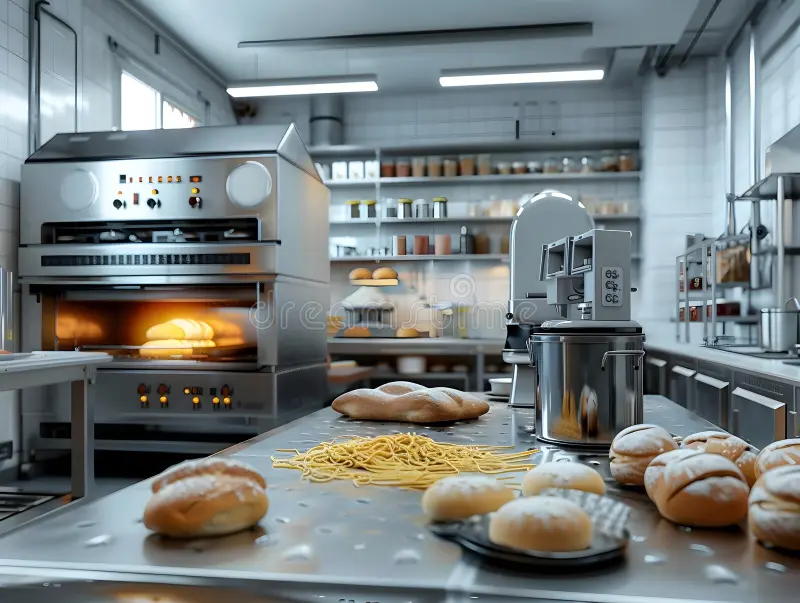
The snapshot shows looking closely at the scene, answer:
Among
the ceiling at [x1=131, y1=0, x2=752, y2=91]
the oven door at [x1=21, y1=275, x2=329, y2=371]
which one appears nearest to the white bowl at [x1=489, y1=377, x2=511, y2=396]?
the oven door at [x1=21, y1=275, x2=329, y2=371]

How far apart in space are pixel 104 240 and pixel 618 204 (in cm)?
400

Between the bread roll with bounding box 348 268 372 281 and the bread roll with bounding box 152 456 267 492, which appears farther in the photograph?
the bread roll with bounding box 348 268 372 281

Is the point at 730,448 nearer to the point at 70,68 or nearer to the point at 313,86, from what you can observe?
the point at 70,68

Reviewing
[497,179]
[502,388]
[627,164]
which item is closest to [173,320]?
[502,388]

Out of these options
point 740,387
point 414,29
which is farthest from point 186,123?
point 740,387

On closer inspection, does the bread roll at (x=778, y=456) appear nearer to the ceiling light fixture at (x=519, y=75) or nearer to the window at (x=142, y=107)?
the ceiling light fixture at (x=519, y=75)

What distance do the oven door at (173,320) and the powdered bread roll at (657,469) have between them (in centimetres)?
276

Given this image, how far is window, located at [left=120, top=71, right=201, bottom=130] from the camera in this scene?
203 inches

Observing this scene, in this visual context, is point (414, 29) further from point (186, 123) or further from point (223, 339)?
point (223, 339)

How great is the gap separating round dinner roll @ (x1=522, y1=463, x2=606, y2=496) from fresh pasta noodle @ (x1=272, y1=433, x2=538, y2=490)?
0.18 meters

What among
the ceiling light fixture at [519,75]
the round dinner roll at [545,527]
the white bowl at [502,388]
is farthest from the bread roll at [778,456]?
the ceiling light fixture at [519,75]

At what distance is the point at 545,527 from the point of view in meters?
0.71

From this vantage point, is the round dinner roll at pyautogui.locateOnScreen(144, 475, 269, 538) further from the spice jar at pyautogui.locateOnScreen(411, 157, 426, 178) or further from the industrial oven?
the spice jar at pyautogui.locateOnScreen(411, 157, 426, 178)

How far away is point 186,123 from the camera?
19.6 ft
